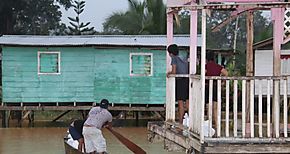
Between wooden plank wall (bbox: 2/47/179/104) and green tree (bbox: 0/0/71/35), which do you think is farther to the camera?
green tree (bbox: 0/0/71/35)

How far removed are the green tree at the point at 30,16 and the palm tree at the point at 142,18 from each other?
17.8 feet

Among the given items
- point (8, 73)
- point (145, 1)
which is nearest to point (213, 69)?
point (8, 73)

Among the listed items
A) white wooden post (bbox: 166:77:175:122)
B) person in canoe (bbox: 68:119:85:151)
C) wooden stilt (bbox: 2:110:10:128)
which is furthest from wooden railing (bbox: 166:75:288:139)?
wooden stilt (bbox: 2:110:10:128)

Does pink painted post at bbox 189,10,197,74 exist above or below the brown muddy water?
above

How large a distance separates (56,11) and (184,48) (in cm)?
1492

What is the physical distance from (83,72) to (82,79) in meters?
0.26

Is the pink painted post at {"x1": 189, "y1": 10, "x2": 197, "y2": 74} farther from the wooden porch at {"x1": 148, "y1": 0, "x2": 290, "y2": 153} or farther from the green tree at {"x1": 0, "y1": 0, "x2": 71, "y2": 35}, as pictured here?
the green tree at {"x1": 0, "y1": 0, "x2": 71, "y2": 35}

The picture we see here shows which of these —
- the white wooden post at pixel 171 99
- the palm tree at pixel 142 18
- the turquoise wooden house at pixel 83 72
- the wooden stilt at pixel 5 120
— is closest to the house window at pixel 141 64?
the turquoise wooden house at pixel 83 72

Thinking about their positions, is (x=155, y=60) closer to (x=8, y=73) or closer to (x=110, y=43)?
(x=110, y=43)

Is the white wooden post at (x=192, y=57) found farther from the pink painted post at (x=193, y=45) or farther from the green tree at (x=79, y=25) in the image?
the green tree at (x=79, y=25)

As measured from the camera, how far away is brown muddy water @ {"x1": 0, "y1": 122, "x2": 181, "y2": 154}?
722 inches

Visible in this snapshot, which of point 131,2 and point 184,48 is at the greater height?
point 131,2

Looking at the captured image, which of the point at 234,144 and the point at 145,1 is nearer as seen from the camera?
the point at 234,144

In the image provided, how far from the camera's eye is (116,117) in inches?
975
